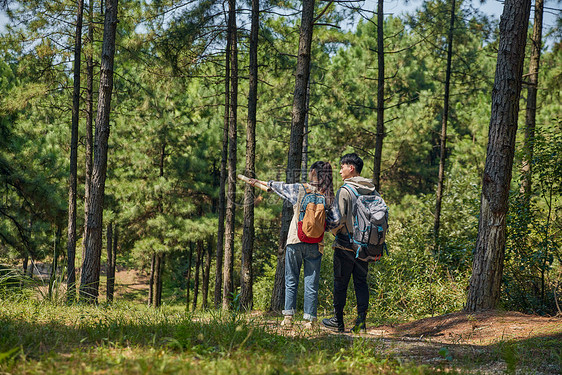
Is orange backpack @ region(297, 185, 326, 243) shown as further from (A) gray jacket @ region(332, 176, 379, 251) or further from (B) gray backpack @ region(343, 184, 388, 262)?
(B) gray backpack @ region(343, 184, 388, 262)

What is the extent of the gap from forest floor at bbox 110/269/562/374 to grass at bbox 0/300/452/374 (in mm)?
311

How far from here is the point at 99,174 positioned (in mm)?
7070

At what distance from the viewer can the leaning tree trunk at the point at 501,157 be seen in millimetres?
5766

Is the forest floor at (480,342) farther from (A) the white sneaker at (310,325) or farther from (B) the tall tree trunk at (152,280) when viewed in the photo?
(B) the tall tree trunk at (152,280)

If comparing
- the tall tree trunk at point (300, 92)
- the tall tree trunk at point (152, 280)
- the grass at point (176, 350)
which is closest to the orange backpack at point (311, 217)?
the grass at point (176, 350)

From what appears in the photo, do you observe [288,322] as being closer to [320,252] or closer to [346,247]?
[320,252]

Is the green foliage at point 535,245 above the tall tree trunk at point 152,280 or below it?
above

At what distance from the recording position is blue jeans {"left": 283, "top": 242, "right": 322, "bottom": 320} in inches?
188

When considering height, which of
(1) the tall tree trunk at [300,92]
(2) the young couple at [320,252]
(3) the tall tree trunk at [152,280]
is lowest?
(3) the tall tree trunk at [152,280]

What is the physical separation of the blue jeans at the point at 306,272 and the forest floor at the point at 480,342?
0.26 meters

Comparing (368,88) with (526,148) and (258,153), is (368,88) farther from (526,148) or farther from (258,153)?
(526,148)

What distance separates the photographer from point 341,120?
20.5m

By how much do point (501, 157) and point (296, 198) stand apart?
300 cm

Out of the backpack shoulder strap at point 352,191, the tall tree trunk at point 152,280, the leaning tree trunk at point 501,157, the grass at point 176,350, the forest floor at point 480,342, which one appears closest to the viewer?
the grass at point 176,350
